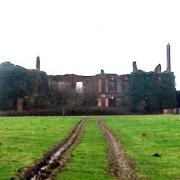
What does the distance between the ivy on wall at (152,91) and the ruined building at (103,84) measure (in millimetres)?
6270

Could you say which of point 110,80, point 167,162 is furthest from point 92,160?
point 110,80

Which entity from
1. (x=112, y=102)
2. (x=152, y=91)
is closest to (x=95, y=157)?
(x=152, y=91)

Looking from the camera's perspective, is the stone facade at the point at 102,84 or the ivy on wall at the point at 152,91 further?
the stone facade at the point at 102,84

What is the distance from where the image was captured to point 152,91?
116 metres

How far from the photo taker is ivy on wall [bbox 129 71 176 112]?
4464 inches

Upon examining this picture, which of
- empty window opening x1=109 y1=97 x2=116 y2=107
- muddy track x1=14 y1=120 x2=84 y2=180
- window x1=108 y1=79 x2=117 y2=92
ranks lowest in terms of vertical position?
muddy track x1=14 y1=120 x2=84 y2=180

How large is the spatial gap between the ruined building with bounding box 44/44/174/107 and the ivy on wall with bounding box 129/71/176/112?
6.27 meters

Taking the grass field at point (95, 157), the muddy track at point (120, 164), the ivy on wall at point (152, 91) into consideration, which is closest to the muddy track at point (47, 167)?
the grass field at point (95, 157)

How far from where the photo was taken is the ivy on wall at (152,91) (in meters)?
113

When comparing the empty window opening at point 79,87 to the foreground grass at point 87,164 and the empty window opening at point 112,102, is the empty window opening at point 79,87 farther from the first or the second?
the foreground grass at point 87,164

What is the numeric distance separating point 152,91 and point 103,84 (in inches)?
678

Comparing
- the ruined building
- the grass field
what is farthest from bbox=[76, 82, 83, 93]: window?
the grass field

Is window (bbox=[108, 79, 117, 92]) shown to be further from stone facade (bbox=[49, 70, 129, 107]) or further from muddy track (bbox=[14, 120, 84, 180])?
muddy track (bbox=[14, 120, 84, 180])

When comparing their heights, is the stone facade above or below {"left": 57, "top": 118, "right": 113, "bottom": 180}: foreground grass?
above
